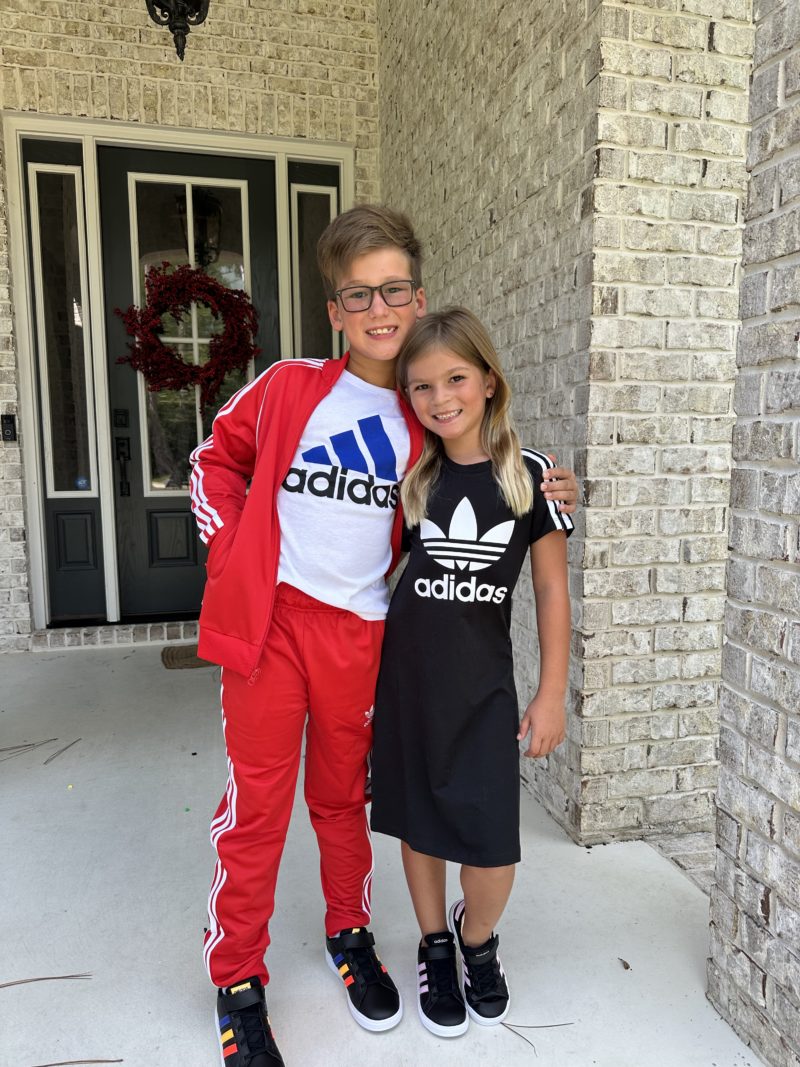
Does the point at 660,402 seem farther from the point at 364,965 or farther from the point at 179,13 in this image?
the point at 179,13

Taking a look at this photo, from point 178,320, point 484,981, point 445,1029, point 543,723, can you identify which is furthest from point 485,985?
point 178,320

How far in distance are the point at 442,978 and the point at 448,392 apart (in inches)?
46.9

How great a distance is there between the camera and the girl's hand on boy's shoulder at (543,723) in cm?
145

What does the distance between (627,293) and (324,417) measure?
41.1 inches

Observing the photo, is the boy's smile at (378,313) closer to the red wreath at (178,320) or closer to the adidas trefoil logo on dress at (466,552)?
the adidas trefoil logo on dress at (466,552)

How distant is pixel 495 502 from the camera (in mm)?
1425

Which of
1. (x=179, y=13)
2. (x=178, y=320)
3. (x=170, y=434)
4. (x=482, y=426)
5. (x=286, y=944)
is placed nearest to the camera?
(x=482, y=426)

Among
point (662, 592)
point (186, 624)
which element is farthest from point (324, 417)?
point (186, 624)

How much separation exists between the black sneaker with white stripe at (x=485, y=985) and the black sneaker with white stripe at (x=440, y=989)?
3cm

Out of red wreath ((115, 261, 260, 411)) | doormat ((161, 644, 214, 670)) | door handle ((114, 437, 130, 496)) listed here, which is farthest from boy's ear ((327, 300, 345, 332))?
door handle ((114, 437, 130, 496))

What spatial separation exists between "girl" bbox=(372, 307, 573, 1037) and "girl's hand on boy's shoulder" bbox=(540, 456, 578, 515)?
2 centimetres

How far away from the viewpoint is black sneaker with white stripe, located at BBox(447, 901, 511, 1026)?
1535 mm

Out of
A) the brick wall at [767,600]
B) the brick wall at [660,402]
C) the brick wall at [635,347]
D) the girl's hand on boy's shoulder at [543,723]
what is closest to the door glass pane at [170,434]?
the brick wall at [635,347]

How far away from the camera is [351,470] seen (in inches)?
57.6
